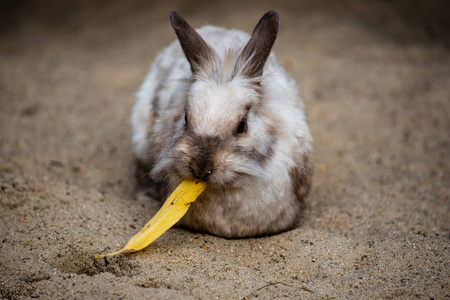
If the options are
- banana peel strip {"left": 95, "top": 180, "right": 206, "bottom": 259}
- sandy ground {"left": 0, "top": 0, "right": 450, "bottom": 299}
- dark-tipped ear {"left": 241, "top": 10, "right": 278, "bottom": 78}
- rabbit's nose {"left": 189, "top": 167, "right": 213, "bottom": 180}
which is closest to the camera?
rabbit's nose {"left": 189, "top": 167, "right": 213, "bottom": 180}

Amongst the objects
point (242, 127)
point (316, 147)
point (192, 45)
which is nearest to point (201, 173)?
point (242, 127)

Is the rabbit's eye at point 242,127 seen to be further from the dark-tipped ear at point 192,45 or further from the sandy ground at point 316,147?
the sandy ground at point 316,147

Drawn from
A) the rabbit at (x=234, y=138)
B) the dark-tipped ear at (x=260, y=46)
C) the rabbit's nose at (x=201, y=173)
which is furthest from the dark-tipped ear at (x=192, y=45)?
the rabbit's nose at (x=201, y=173)

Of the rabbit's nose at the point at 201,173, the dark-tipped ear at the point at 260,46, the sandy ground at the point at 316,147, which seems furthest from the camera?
the dark-tipped ear at the point at 260,46

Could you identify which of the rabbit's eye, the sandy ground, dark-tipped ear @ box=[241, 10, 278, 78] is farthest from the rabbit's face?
the sandy ground

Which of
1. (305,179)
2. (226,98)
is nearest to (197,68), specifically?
(226,98)

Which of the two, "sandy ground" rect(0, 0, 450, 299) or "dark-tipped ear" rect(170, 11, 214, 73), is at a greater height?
"dark-tipped ear" rect(170, 11, 214, 73)

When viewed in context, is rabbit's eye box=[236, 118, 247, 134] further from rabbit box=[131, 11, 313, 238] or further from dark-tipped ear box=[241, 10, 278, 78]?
dark-tipped ear box=[241, 10, 278, 78]
